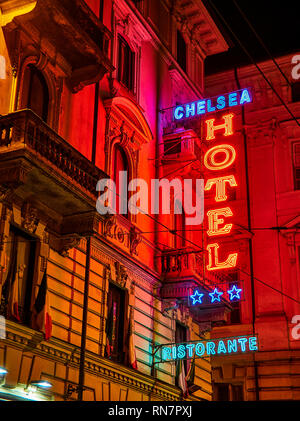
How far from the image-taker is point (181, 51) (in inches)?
1180

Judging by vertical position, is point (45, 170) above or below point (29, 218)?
above

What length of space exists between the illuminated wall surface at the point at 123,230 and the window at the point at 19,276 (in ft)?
0.14

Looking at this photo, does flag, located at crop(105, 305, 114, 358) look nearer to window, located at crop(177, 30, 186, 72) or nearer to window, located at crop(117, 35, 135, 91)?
window, located at crop(117, 35, 135, 91)

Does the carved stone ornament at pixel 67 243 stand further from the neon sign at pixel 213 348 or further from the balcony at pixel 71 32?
the neon sign at pixel 213 348

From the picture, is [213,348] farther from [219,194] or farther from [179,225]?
[219,194]

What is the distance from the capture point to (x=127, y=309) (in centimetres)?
2038

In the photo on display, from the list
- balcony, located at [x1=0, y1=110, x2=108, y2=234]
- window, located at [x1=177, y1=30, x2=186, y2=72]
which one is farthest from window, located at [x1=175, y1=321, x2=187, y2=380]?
window, located at [x1=177, y1=30, x2=186, y2=72]

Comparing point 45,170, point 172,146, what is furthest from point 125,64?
point 45,170

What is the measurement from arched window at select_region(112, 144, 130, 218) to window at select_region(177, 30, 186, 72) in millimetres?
8724

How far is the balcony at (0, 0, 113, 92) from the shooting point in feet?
55.4

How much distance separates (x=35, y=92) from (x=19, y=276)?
5.26 meters

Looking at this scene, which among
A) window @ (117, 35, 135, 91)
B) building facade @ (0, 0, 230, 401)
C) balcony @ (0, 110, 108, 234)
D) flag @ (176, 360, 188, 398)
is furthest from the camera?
window @ (117, 35, 135, 91)
